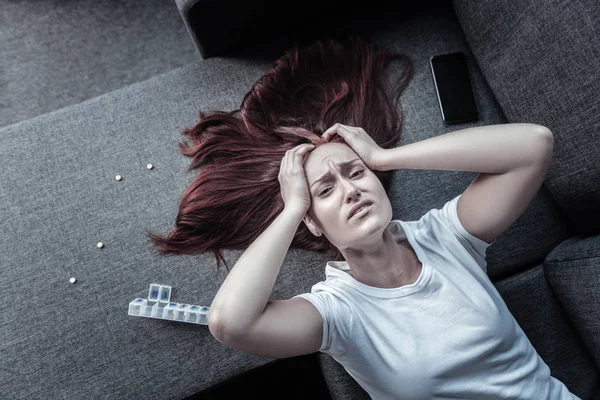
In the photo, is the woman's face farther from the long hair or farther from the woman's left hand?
the long hair

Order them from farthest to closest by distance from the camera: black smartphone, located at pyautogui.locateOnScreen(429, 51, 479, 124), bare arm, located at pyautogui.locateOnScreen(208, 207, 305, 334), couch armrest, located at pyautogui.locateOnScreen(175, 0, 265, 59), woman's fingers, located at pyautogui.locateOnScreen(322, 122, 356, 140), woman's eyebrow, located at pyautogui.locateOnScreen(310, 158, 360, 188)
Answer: black smartphone, located at pyautogui.locateOnScreen(429, 51, 479, 124), couch armrest, located at pyautogui.locateOnScreen(175, 0, 265, 59), woman's fingers, located at pyautogui.locateOnScreen(322, 122, 356, 140), woman's eyebrow, located at pyautogui.locateOnScreen(310, 158, 360, 188), bare arm, located at pyautogui.locateOnScreen(208, 207, 305, 334)

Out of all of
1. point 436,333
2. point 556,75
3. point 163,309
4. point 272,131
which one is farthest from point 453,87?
point 163,309

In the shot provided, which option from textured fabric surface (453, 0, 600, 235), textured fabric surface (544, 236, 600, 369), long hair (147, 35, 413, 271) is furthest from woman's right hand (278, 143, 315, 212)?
textured fabric surface (544, 236, 600, 369)

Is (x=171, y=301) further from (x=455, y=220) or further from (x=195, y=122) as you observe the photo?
(x=455, y=220)

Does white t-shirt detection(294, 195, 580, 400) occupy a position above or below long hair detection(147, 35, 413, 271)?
below

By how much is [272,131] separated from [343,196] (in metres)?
0.47

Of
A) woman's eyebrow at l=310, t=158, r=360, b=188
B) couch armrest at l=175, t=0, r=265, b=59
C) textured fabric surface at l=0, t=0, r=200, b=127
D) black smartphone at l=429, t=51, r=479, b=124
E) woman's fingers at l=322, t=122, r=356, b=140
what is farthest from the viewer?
textured fabric surface at l=0, t=0, r=200, b=127

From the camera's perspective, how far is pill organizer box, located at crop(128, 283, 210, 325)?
146 cm

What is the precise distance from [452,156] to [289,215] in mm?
447

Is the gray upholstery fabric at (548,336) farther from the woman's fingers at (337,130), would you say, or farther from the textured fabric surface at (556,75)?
the woman's fingers at (337,130)

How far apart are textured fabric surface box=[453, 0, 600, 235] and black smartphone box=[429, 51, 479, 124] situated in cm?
8

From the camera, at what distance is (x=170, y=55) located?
2160 millimetres

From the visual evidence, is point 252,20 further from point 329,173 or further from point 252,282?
point 252,282

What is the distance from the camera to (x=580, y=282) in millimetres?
1489
